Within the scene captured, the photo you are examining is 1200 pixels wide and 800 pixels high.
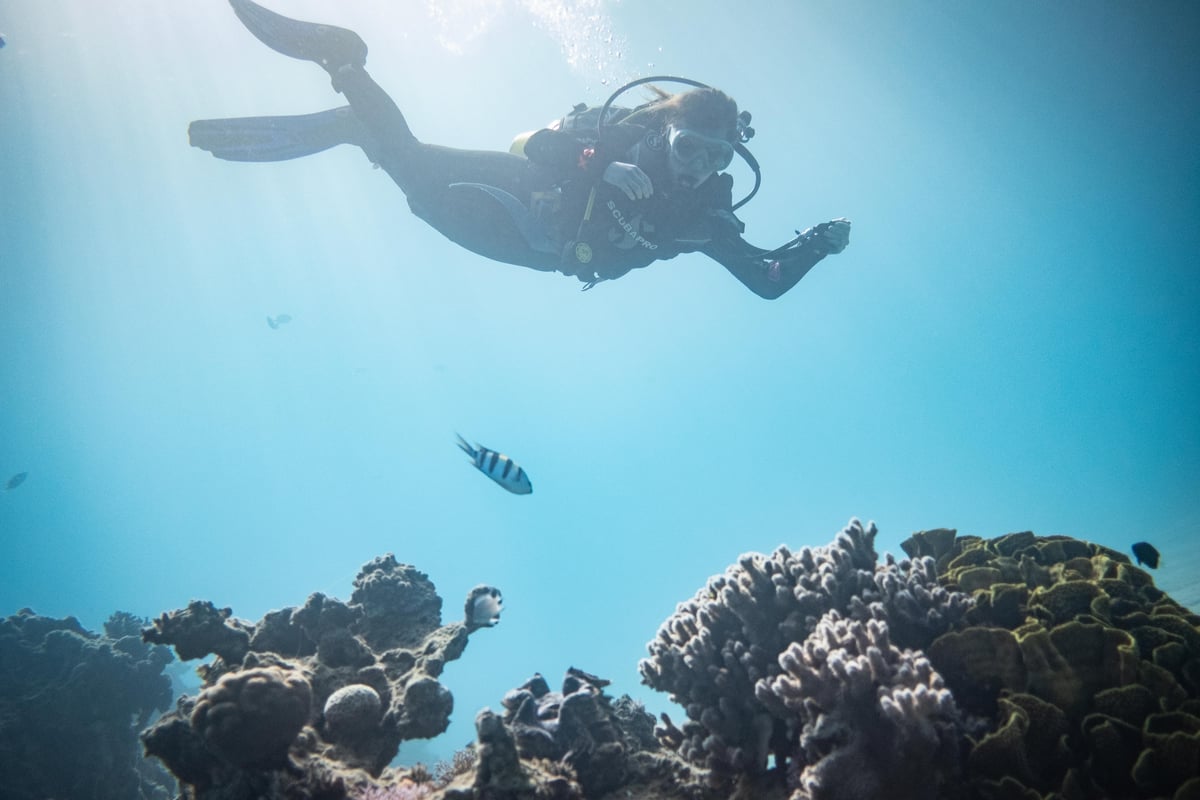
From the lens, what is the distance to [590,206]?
6.95 meters

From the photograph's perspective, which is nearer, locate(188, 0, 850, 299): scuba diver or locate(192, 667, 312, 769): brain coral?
locate(192, 667, 312, 769): brain coral

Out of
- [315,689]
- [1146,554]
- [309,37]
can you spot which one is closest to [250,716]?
[315,689]

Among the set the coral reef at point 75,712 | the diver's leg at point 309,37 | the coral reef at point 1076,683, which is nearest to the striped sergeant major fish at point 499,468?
the coral reef at point 1076,683

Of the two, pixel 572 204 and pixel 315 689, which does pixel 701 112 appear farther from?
pixel 315 689

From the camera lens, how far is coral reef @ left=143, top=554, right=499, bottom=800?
10.4 ft

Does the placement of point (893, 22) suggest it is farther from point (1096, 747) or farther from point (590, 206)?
point (1096, 747)

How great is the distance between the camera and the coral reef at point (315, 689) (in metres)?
3.16

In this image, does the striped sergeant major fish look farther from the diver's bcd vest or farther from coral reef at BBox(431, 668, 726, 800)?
the diver's bcd vest

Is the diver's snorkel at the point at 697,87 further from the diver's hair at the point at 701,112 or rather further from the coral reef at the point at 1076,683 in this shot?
the coral reef at the point at 1076,683

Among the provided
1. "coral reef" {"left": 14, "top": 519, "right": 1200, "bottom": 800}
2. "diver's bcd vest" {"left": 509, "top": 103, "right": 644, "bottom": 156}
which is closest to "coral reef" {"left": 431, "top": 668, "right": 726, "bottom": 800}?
"coral reef" {"left": 14, "top": 519, "right": 1200, "bottom": 800}

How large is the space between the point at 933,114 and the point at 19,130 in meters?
63.8

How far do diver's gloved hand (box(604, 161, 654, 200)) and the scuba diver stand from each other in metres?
0.01

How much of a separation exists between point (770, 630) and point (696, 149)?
20.3 feet

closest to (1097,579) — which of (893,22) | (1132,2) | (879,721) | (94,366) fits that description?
(879,721)
